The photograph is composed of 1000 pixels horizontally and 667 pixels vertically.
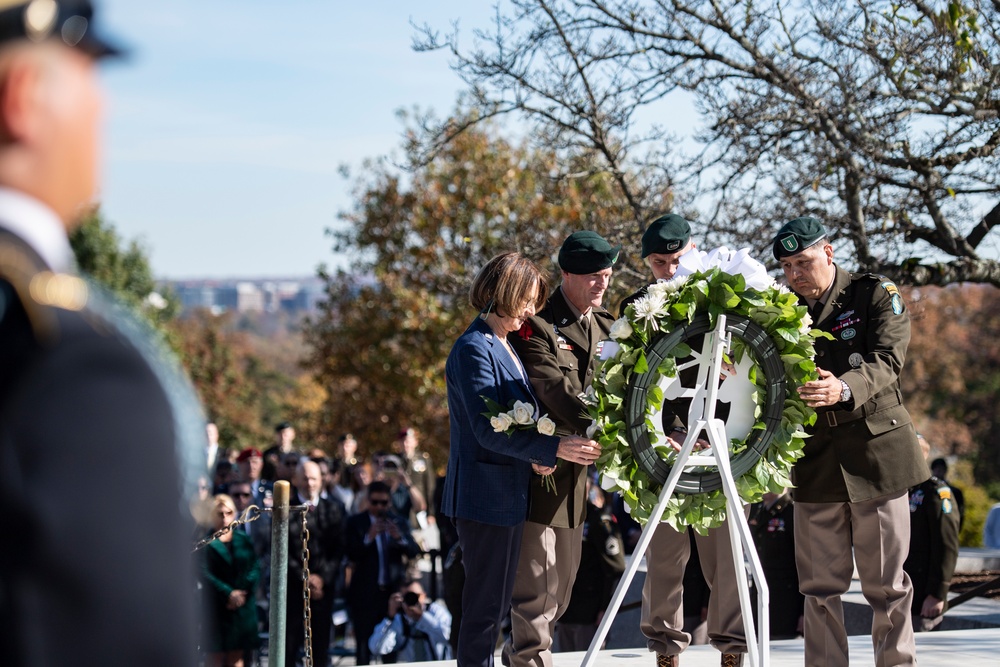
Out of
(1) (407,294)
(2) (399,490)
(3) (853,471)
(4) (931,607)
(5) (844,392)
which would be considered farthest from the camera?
(1) (407,294)

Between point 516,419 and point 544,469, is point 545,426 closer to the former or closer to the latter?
point 516,419

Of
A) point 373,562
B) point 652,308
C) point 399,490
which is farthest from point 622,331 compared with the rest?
point 399,490

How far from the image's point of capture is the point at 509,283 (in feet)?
15.9

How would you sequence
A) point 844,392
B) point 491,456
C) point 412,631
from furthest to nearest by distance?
1. point 412,631
2. point 491,456
3. point 844,392

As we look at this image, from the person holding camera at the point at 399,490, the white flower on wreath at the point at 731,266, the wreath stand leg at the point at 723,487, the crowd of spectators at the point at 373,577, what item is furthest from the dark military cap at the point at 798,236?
the person holding camera at the point at 399,490

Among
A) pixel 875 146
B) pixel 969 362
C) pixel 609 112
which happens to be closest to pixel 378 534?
pixel 609 112

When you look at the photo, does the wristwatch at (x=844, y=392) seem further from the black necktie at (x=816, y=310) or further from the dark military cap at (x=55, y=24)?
the dark military cap at (x=55, y=24)

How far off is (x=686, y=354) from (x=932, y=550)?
449 centimetres

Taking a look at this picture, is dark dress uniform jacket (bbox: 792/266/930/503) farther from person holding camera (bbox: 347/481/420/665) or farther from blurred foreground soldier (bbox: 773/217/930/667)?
person holding camera (bbox: 347/481/420/665)

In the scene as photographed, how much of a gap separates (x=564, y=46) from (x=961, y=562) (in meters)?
7.74

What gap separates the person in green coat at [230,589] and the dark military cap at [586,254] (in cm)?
387

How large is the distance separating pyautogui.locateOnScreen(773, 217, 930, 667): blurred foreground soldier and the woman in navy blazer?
122cm

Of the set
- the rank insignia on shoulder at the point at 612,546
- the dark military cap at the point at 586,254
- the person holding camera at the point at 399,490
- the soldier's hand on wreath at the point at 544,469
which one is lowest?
the rank insignia on shoulder at the point at 612,546

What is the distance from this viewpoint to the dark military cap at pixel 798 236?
17.1ft
